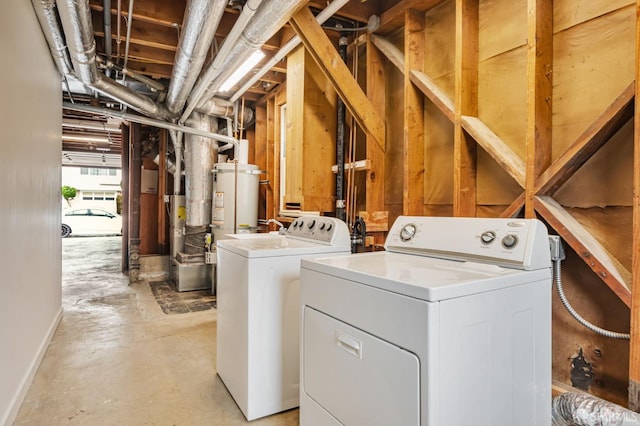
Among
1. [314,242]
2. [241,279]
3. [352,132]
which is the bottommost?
[241,279]

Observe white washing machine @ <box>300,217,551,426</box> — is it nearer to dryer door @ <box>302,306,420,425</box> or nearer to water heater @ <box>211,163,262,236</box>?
dryer door @ <box>302,306,420,425</box>

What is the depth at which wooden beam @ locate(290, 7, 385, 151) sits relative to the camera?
254 centimetres

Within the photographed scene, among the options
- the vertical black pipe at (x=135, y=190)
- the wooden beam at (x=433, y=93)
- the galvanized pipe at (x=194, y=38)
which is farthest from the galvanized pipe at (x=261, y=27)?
the vertical black pipe at (x=135, y=190)

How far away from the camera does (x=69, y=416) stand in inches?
81.4

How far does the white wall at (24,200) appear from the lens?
1919 millimetres

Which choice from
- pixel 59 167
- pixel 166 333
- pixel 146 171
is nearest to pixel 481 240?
pixel 166 333

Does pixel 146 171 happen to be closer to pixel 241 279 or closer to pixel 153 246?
pixel 153 246

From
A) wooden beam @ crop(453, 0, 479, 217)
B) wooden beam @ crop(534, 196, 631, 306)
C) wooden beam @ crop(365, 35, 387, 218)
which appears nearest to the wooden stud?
wooden beam @ crop(365, 35, 387, 218)

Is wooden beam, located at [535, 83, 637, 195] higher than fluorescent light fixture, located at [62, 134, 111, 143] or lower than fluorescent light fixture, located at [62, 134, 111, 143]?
lower

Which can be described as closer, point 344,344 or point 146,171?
point 344,344

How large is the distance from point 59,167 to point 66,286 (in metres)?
2.35

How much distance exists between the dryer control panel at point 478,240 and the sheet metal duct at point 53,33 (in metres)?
2.52

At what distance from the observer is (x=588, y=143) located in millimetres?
1537

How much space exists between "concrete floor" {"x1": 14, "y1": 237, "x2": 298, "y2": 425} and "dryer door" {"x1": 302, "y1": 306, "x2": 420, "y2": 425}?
722mm
